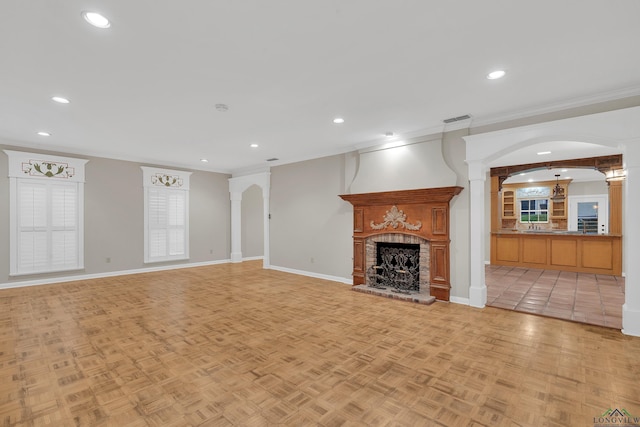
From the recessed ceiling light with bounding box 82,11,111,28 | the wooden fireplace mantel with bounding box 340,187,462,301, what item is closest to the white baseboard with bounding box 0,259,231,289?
the wooden fireplace mantel with bounding box 340,187,462,301

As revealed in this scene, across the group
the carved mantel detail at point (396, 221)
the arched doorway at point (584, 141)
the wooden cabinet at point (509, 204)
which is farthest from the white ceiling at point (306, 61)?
the wooden cabinet at point (509, 204)

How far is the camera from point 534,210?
11.0 m

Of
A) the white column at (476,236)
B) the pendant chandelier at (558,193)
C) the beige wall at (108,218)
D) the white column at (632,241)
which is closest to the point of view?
the white column at (632,241)

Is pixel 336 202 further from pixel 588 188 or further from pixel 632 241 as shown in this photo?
pixel 588 188

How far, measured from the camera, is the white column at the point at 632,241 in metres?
3.25

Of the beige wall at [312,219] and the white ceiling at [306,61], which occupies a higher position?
the white ceiling at [306,61]

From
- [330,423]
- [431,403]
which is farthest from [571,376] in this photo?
[330,423]

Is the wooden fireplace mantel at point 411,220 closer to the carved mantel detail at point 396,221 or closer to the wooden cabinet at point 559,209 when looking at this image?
the carved mantel detail at point 396,221

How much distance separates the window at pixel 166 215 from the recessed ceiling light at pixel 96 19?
18.8 ft

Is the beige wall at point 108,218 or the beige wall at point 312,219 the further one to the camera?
the beige wall at point 312,219

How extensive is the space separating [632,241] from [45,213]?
947cm

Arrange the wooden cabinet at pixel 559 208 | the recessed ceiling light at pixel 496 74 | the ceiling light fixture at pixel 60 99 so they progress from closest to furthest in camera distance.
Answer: the recessed ceiling light at pixel 496 74, the ceiling light fixture at pixel 60 99, the wooden cabinet at pixel 559 208

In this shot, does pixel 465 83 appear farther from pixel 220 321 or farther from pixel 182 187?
pixel 182 187

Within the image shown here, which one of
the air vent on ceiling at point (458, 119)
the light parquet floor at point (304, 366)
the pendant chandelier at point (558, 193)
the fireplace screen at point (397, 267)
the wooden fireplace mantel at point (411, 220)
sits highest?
the air vent on ceiling at point (458, 119)
